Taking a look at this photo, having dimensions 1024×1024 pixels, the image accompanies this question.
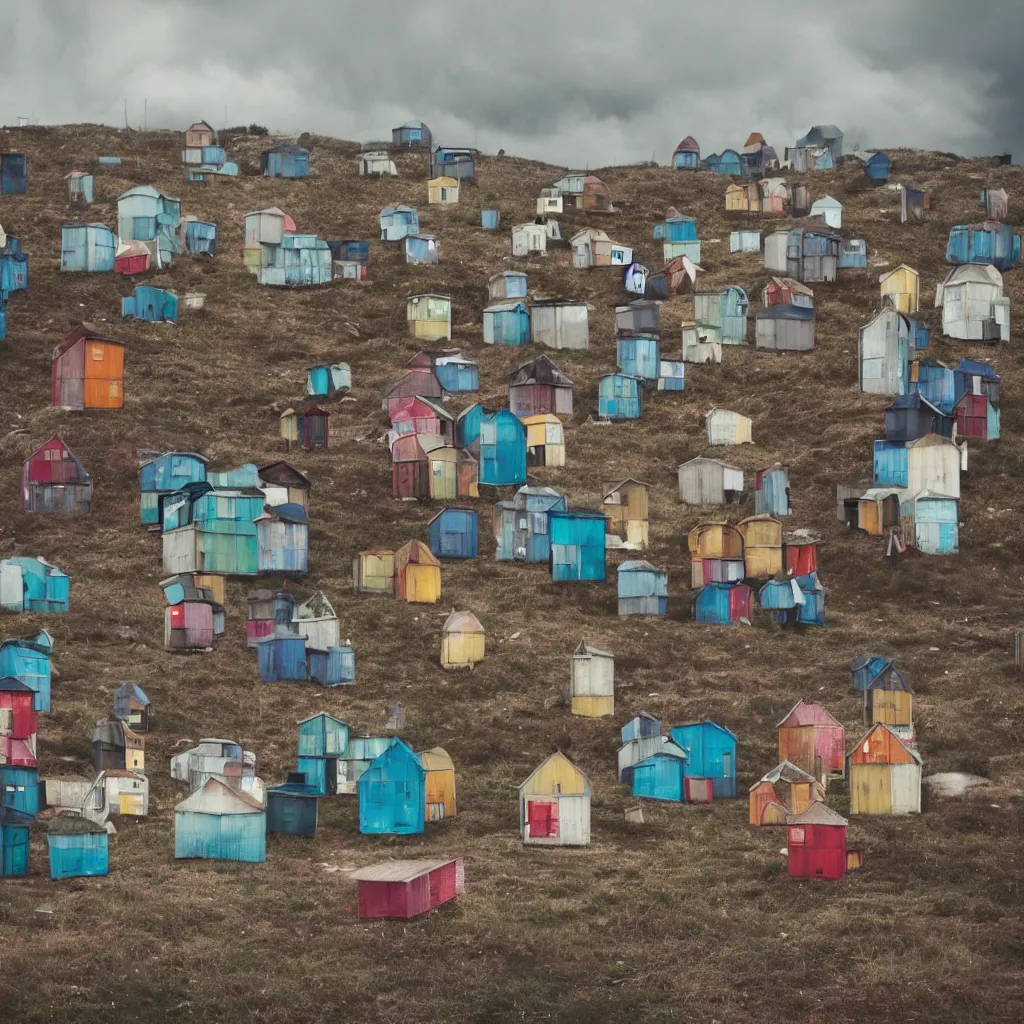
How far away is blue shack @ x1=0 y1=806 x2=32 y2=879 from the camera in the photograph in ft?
98.5

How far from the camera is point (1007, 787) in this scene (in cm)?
3559

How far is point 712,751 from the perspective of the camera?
36.9 m

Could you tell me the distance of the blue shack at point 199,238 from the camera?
7575 centimetres

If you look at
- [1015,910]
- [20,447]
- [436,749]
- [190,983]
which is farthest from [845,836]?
[20,447]

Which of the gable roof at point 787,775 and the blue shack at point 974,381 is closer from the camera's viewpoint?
the gable roof at point 787,775

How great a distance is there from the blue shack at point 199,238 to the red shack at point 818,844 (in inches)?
2015

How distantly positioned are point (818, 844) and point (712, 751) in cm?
645

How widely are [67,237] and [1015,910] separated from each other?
53.8m

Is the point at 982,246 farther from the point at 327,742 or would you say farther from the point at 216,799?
the point at 216,799

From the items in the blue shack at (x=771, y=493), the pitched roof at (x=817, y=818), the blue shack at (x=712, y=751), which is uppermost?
the blue shack at (x=771, y=493)

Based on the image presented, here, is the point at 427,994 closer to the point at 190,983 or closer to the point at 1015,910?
the point at 190,983

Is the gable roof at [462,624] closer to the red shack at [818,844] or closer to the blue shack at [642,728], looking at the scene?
the blue shack at [642,728]

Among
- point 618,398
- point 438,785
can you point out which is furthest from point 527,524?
point 438,785

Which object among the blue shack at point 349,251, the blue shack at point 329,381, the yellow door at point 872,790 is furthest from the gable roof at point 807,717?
the blue shack at point 349,251
